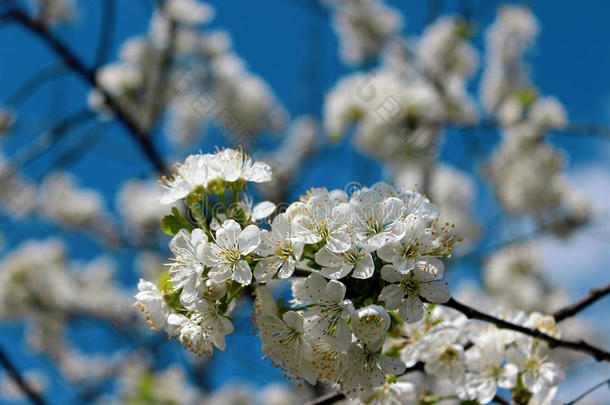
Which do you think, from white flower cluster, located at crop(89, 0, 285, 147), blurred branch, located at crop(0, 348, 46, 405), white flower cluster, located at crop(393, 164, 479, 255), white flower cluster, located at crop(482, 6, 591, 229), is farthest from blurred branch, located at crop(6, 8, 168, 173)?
white flower cluster, located at crop(393, 164, 479, 255)

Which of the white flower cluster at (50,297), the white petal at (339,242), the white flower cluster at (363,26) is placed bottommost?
the white petal at (339,242)

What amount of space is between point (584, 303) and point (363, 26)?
5841 mm

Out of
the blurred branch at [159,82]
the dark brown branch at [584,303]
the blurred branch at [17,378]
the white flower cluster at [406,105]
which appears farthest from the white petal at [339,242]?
the blurred branch at [159,82]

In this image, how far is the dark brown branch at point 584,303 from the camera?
54.4 inches

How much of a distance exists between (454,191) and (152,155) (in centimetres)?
464

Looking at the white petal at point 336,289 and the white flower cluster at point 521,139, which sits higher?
the white flower cluster at point 521,139

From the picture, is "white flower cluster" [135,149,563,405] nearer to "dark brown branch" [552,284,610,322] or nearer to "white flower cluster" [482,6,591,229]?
"dark brown branch" [552,284,610,322]

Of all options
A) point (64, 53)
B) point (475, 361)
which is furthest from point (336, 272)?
point (64, 53)

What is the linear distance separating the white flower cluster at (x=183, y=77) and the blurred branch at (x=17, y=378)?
213cm

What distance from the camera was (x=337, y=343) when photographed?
1.02 m

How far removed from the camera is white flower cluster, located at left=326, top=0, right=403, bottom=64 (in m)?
6.47

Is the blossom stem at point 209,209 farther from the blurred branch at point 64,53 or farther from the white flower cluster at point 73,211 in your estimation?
the white flower cluster at point 73,211

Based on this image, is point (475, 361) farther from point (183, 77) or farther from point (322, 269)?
point (183, 77)

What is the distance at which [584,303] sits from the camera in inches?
54.6
